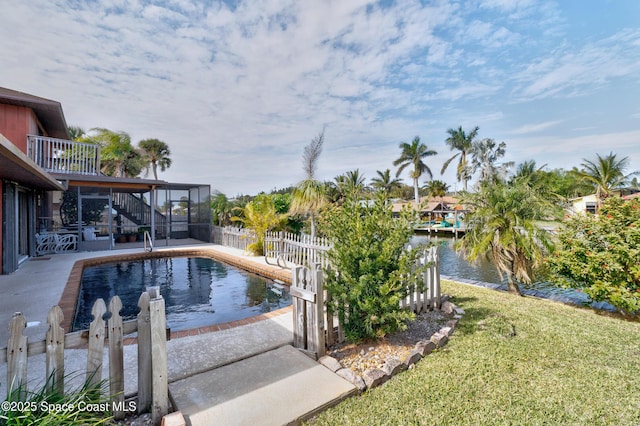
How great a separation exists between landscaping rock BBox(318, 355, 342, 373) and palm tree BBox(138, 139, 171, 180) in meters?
32.0

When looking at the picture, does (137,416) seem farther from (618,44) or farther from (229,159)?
(229,159)

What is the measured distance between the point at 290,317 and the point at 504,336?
2.85 meters

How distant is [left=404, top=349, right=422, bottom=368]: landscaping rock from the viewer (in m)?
2.90

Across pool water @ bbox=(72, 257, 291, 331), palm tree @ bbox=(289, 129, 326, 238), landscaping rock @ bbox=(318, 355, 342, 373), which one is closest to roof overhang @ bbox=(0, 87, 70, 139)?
pool water @ bbox=(72, 257, 291, 331)

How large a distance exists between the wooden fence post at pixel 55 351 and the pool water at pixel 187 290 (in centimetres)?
273

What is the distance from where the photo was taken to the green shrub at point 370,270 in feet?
10.3

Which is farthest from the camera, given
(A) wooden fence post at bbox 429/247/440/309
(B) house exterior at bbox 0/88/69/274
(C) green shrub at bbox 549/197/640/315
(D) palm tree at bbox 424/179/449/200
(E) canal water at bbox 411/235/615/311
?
(D) palm tree at bbox 424/179/449/200

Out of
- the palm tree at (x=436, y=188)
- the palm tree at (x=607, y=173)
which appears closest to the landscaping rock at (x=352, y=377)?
the palm tree at (x=607, y=173)

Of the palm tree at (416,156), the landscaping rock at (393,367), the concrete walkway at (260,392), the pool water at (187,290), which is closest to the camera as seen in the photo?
the concrete walkway at (260,392)

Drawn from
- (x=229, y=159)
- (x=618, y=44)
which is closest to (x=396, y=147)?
(x=229, y=159)

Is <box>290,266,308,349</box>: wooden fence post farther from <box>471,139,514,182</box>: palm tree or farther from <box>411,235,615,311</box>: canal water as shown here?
<box>471,139,514,182</box>: palm tree

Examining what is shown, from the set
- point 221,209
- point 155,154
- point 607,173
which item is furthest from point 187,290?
point 607,173

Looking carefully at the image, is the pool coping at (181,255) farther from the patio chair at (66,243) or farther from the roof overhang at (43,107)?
the roof overhang at (43,107)

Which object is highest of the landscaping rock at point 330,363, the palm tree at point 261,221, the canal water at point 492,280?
the palm tree at point 261,221
